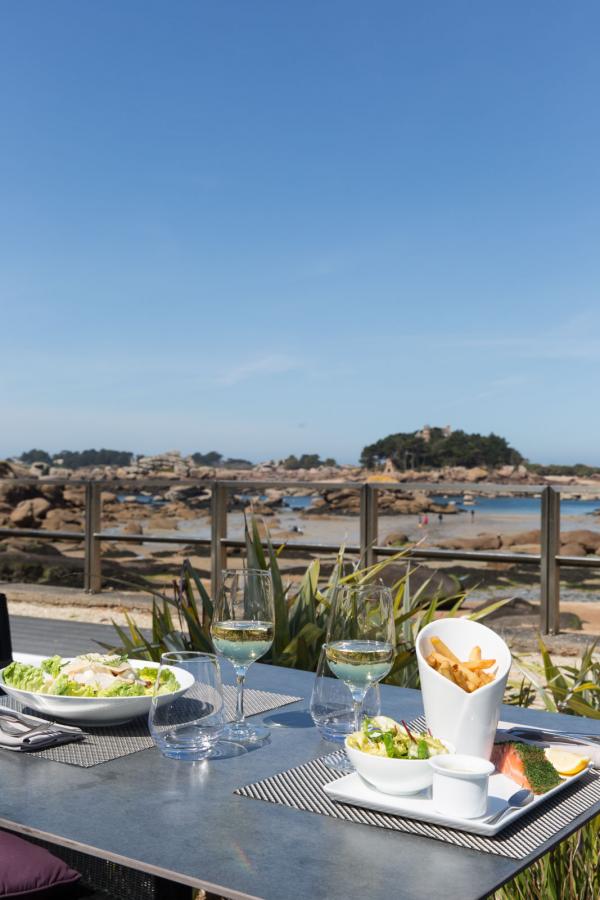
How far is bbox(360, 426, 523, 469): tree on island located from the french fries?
70.2 feet

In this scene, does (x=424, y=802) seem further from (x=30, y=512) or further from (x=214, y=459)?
(x=214, y=459)

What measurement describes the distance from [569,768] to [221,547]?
5.38 meters

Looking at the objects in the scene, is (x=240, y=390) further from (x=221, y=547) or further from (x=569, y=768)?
(x=569, y=768)

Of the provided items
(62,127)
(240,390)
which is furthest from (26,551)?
(240,390)

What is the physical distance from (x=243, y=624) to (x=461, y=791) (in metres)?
0.45

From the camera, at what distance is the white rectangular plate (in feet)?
3.28

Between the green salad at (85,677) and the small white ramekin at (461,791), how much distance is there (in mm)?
513

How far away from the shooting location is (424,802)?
3.47 ft

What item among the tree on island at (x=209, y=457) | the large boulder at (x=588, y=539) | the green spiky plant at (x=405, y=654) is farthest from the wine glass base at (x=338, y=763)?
the tree on island at (x=209, y=457)

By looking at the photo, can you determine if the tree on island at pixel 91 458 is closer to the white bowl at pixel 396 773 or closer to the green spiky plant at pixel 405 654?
the green spiky plant at pixel 405 654

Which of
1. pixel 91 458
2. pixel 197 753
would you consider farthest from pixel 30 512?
pixel 197 753

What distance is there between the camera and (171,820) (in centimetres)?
102

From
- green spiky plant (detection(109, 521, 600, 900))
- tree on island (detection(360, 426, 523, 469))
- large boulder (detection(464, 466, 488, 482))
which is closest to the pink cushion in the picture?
green spiky plant (detection(109, 521, 600, 900))

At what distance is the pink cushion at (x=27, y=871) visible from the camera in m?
1.31
